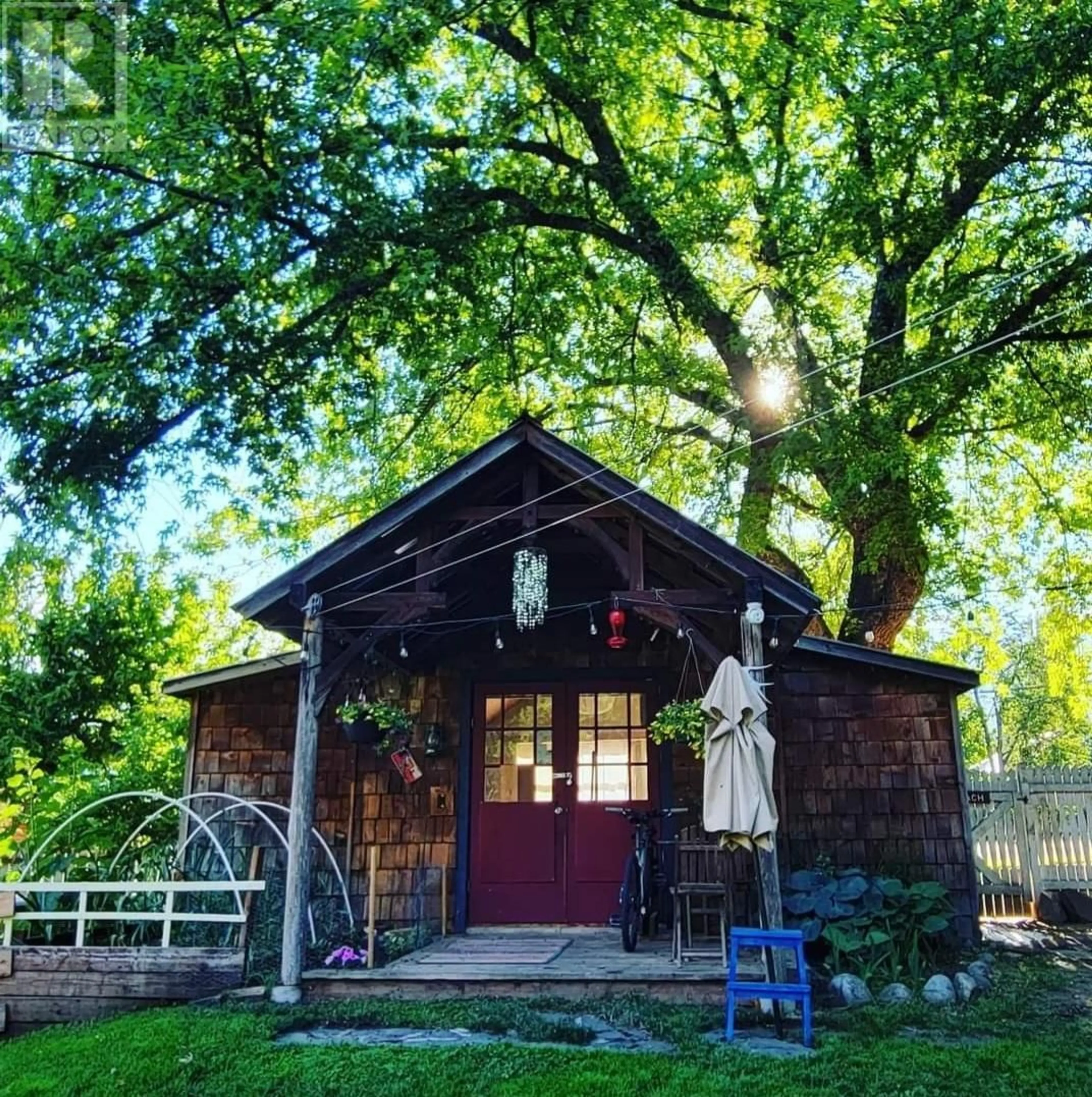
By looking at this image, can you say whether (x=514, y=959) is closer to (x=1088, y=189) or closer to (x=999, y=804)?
(x=999, y=804)

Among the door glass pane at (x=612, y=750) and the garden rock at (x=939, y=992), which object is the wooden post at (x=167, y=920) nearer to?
the door glass pane at (x=612, y=750)

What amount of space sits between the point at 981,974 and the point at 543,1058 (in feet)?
11.5

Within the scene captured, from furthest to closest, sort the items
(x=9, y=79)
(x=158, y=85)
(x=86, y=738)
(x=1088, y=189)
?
(x=86, y=738), (x=1088, y=189), (x=9, y=79), (x=158, y=85)

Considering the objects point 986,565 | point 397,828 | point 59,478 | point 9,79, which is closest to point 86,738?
point 59,478

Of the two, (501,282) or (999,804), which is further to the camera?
(501,282)

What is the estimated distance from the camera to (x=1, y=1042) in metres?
5.79

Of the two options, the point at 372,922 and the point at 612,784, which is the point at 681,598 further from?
the point at 372,922

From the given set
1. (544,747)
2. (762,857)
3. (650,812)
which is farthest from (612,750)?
(762,857)

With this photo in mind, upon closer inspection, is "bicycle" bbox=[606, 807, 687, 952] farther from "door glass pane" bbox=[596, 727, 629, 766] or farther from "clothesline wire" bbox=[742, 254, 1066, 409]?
"clothesline wire" bbox=[742, 254, 1066, 409]

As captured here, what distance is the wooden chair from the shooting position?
6.34 meters

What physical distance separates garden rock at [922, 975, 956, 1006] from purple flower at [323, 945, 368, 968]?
141 inches

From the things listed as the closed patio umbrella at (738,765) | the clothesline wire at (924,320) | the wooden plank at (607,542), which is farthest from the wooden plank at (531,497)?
the clothesline wire at (924,320)

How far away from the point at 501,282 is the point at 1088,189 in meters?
6.16

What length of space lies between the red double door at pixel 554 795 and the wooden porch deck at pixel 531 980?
168cm
